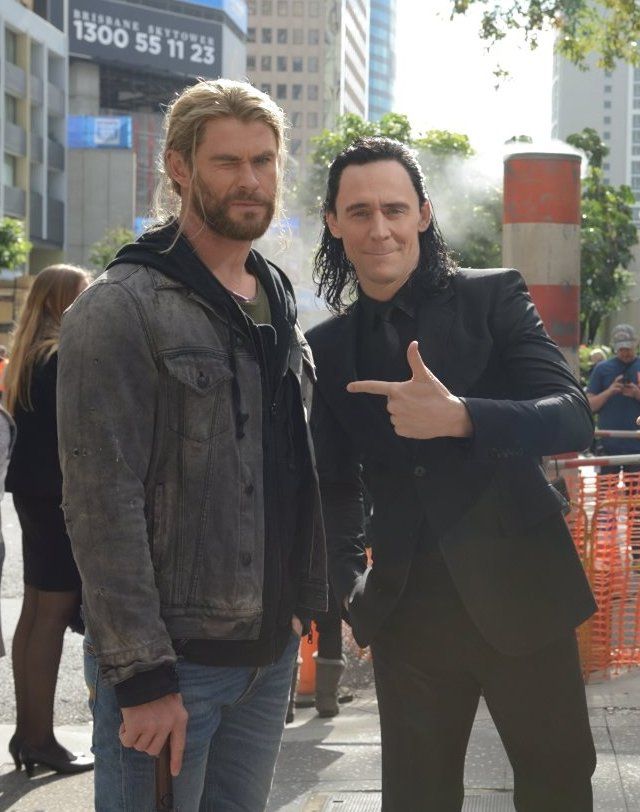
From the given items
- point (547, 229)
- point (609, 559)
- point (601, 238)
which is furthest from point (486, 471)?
point (601, 238)

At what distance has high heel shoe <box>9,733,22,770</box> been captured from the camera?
482 cm

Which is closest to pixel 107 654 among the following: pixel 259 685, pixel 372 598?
pixel 259 685

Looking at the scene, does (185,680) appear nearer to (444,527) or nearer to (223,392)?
(223,392)

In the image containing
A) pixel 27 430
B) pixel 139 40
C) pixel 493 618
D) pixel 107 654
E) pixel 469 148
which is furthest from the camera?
pixel 139 40

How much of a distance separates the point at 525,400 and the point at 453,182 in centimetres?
4258

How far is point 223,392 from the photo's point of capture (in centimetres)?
229

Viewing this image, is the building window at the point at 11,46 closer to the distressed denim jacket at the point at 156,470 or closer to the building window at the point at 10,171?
the building window at the point at 10,171

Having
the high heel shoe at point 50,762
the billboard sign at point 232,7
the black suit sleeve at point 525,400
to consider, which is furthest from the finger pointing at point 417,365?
the billboard sign at point 232,7

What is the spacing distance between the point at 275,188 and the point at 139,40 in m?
93.2

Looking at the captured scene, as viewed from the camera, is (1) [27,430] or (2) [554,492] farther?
(1) [27,430]

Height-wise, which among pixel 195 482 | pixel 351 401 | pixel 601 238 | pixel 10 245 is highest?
pixel 601 238

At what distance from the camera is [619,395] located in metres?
10.9

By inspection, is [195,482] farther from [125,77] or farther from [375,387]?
[125,77]

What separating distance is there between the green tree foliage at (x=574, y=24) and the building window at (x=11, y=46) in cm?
5140
